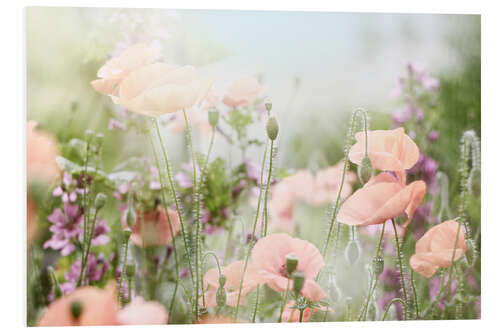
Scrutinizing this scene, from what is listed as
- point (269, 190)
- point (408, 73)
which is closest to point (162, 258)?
point (269, 190)

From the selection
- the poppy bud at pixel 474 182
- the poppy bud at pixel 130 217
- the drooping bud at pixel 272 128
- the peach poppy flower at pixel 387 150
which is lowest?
the poppy bud at pixel 130 217

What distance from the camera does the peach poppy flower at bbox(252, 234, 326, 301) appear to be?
7.10 feet

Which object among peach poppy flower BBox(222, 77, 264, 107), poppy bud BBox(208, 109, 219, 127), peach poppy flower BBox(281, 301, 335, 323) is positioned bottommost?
peach poppy flower BBox(281, 301, 335, 323)

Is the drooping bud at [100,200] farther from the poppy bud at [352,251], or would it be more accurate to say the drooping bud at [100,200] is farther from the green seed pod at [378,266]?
the green seed pod at [378,266]

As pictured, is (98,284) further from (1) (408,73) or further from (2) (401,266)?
(1) (408,73)

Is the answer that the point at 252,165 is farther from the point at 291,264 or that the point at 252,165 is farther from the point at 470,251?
the point at 470,251

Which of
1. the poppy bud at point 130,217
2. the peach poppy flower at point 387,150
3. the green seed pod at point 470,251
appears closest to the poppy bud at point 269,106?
the peach poppy flower at point 387,150

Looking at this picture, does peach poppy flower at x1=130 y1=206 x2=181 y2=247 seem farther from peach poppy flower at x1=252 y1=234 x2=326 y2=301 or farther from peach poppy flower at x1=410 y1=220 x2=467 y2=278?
peach poppy flower at x1=410 y1=220 x2=467 y2=278

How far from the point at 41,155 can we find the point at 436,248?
4.29 ft

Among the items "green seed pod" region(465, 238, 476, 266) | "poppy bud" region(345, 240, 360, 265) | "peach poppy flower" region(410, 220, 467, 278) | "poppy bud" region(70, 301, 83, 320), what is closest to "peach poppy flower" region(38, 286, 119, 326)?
"poppy bud" region(70, 301, 83, 320)

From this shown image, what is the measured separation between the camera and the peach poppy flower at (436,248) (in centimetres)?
230

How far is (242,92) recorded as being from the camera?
2234 mm

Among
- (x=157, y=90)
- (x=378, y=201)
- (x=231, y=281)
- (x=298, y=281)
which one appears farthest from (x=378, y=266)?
(x=157, y=90)

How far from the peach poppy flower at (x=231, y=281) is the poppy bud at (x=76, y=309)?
1.27 ft
